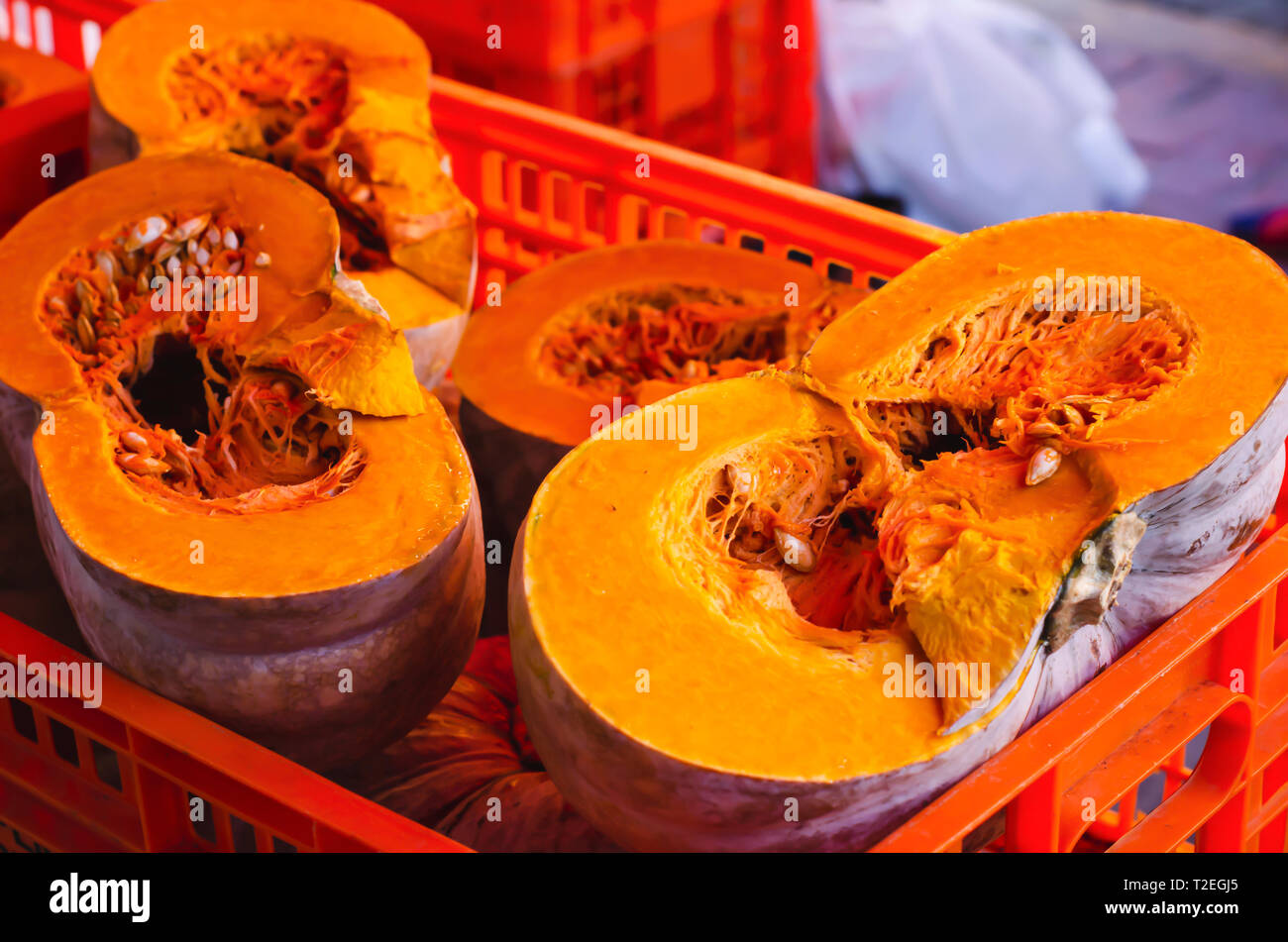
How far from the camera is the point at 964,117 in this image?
3027mm

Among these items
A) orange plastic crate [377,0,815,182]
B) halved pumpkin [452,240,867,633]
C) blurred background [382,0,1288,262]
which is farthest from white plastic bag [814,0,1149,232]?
halved pumpkin [452,240,867,633]

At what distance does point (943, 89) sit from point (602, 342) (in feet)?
5.80

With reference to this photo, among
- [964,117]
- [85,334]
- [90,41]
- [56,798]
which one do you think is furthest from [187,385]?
[964,117]

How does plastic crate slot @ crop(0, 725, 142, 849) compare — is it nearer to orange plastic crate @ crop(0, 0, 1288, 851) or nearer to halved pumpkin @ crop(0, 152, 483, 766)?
orange plastic crate @ crop(0, 0, 1288, 851)

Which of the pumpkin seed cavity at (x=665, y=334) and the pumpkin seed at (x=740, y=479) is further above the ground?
the pumpkin seed at (x=740, y=479)

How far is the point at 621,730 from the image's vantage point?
939 mm

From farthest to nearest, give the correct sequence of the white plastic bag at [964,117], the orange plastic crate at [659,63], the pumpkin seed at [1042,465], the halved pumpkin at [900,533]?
1. the white plastic bag at [964,117]
2. the orange plastic crate at [659,63]
3. the pumpkin seed at [1042,465]
4. the halved pumpkin at [900,533]

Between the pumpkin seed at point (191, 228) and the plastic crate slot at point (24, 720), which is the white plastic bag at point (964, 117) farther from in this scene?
the plastic crate slot at point (24, 720)

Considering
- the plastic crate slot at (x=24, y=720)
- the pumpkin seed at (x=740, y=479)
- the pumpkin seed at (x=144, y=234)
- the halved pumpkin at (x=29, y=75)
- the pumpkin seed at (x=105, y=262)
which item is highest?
the halved pumpkin at (x=29, y=75)

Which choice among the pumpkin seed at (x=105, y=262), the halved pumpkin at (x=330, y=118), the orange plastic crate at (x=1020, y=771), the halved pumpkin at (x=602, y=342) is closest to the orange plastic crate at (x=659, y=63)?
the halved pumpkin at (x=330, y=118)

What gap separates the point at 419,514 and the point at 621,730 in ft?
0.97

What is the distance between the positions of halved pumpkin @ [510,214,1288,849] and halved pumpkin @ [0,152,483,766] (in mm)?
160

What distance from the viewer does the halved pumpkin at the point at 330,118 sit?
1.55 meters

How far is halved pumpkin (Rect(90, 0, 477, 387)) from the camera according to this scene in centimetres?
155
